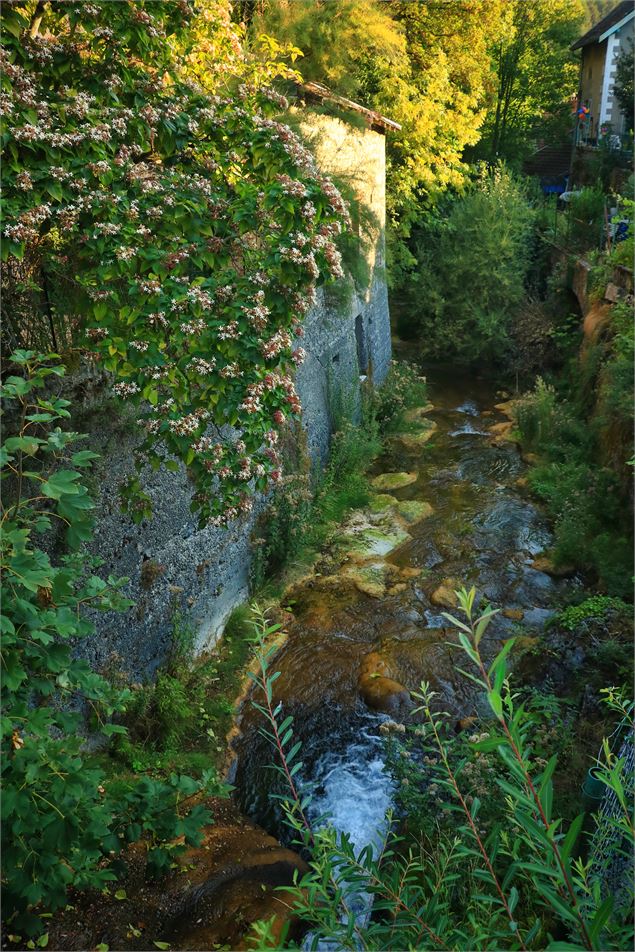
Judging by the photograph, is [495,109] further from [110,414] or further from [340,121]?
[110,414]

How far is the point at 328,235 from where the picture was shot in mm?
5039

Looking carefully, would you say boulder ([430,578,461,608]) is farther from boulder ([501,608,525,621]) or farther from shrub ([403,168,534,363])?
shrub ([403,168,534,363])

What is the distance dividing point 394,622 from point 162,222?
563 centimetres

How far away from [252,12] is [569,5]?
75.0 feet

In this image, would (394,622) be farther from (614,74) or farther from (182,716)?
(614,74)

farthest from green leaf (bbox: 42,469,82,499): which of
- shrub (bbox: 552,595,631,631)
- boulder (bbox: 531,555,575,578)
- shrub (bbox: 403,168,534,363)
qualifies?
shrub (bbox: 403,168,534,363)

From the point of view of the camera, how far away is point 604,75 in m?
24.5

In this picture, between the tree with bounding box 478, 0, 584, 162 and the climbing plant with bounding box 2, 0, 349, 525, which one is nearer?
the climbing plant with bounding box 2, 0, 349, 525

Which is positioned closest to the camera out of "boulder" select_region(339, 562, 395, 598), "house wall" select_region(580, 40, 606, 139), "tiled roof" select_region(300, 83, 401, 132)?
"boulder" select_region(339, 562, 395, 598)

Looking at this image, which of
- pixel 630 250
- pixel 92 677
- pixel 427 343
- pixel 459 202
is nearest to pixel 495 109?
pixel 459 202

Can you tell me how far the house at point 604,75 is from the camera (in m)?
23.7

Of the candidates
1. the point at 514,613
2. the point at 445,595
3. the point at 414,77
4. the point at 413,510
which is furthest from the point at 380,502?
the point at 414,77

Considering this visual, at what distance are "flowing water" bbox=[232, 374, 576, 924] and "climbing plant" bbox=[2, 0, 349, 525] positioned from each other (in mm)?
2748

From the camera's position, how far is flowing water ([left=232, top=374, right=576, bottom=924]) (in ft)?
21.3
